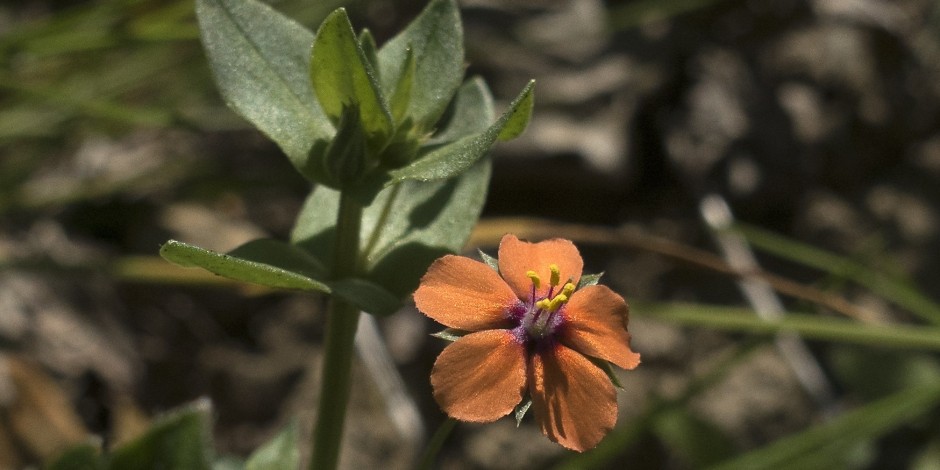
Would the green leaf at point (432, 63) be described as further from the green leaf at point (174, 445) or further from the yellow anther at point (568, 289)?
the green leaf at point (174, 445)

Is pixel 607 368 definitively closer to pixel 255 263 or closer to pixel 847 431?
pixel 255 263

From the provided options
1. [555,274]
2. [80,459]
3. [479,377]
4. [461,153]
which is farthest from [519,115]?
[80,459]

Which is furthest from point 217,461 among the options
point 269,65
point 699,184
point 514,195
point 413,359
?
point 699,184

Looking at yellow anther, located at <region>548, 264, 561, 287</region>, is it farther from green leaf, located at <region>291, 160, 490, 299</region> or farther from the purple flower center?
green leaf, located at <region>291, 160, 490, 299</region>

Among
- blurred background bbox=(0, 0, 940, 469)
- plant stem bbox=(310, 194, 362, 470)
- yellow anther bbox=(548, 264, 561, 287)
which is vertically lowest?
blurred background bbox=(0, 0, 940, 469)

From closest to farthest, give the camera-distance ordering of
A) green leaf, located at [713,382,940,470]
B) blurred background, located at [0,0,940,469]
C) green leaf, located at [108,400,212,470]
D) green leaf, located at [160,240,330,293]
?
green leaf, located at [160,240,330,293] → green leaf, located at [108,400,212,470] → green leaf, located at [713,382,940,470] → blurred background, located at [0,0,940,469]

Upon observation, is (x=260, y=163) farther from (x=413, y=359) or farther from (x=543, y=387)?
(x=543, y=387)

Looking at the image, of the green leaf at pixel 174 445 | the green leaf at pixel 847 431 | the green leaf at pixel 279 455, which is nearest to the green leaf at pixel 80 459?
the green leaf at pixel 174 445

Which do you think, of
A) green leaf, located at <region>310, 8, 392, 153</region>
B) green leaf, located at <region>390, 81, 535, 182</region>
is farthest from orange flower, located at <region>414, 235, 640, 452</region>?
green leaf, located at <region>310, 8, 392, 153</region>
